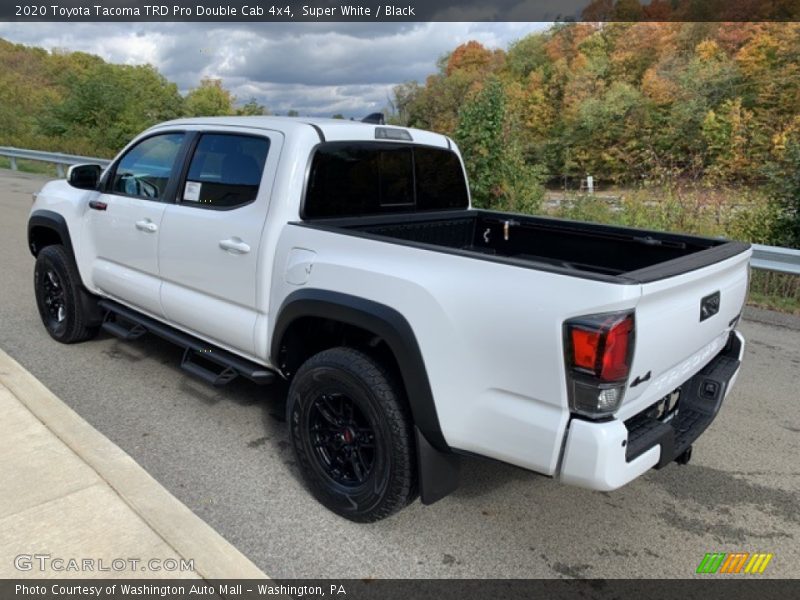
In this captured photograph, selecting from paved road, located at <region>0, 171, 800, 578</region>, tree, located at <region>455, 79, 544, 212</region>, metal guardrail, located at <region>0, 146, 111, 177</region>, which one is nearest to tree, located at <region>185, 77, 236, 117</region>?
metal guardrail, located at <region>0, 146, 111, 177</region>

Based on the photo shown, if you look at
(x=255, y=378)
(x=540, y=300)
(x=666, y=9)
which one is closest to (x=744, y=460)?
(x=540, y=300)

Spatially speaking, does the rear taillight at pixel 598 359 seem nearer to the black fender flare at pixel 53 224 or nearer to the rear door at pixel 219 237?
the rear door at pixel 219 237

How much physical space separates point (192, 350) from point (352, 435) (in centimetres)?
153

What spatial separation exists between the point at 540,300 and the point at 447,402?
1.91 ft

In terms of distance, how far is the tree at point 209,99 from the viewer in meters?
41.6

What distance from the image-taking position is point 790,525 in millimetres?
2908

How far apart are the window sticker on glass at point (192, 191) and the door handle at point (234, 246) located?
517 mm

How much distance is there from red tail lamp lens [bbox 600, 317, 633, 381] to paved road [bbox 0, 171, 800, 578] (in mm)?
1024

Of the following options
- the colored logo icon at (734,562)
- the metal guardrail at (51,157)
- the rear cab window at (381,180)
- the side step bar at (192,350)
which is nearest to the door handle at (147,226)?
the side step bar at (192,350)

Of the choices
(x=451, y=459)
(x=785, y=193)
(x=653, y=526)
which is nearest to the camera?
(x=451, y=459)

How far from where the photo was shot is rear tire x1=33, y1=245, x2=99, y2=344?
4.81 m

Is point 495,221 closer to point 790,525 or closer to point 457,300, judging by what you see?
point 457,300

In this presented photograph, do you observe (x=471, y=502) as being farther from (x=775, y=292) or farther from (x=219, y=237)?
(x=775, y=292)

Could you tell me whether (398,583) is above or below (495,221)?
below
